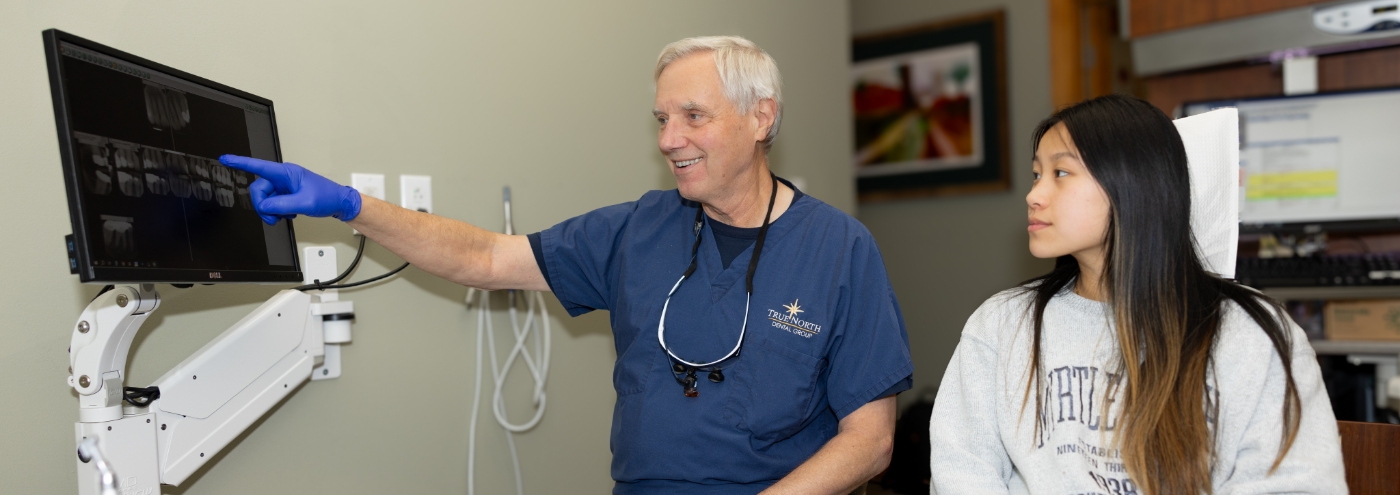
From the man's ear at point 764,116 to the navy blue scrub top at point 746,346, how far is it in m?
0.14

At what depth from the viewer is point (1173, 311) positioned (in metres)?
1.16

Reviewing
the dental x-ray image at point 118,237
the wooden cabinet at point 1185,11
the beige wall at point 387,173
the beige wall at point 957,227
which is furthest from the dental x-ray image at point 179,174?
the beige wall at point 957,227

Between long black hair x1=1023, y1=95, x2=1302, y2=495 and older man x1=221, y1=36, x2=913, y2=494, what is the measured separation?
32cm

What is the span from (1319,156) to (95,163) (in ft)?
9.12

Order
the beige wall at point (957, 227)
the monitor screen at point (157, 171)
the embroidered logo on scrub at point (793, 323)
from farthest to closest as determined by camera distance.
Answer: the beige wall at point (957, 227) < the embroidered logo on scrub at point (793, 323) < the monitor screen at point (157, 171)

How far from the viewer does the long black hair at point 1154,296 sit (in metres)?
1.10

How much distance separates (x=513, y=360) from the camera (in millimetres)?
1818

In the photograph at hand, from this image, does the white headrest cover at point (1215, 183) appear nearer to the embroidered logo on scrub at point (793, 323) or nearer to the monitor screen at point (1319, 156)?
the embroidered logo on scrub at point (793, 323)

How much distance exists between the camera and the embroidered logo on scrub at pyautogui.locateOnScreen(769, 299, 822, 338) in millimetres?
1435

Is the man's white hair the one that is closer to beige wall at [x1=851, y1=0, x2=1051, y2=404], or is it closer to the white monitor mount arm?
the white monitor mount arm

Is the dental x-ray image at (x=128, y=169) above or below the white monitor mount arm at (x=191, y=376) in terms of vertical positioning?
above

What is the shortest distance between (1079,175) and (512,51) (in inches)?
44.3

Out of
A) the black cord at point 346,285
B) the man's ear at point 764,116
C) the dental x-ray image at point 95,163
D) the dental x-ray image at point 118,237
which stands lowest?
the black cord at point 346,285

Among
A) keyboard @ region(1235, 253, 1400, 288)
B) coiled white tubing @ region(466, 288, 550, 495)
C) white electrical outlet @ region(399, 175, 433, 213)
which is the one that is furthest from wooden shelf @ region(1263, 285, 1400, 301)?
white electrical outlet @ region(399, 175, 433, 213)
